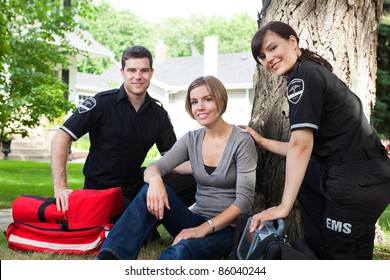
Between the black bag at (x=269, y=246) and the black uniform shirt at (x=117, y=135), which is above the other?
the black uniform shirt at (x=117, y=135)

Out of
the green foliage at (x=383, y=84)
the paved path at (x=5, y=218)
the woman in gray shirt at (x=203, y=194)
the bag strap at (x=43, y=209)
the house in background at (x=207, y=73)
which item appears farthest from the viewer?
the house in background at (x=207, y=73)

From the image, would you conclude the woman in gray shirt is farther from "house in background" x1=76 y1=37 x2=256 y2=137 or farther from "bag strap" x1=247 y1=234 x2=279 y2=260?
"house in background" x1=76 y1=37 x2=256 y2=137

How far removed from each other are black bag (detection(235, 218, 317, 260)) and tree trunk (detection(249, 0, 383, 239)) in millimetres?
971

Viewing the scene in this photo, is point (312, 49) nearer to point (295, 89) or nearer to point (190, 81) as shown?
point (295, 89)

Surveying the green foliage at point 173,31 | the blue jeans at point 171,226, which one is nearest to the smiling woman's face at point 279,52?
the blue jeans at point 171,226

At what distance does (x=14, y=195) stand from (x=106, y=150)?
11.5 feet

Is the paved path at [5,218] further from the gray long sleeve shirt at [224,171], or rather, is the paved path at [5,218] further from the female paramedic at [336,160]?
the female paramedic at [336,160]

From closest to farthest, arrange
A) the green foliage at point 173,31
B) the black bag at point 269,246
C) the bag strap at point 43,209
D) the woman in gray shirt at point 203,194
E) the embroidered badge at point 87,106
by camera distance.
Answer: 1. the black bag at point 269,246
2. the woman in gray shirt at point 203,194
3. the bag strap at point 43,209
4. the embroidered badge at point 87,106
5. the green foliage at point 173,31

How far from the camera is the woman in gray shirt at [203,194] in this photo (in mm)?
3096

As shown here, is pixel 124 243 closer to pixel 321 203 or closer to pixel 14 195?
pixel 321 203

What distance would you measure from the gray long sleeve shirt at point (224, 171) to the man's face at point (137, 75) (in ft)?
2.23
